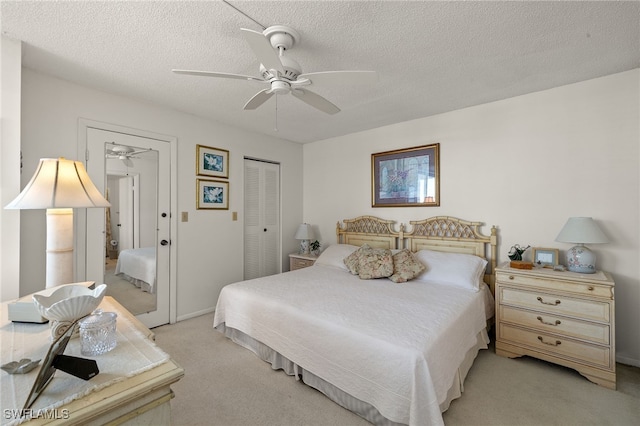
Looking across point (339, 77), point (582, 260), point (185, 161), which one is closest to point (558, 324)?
point (582, 260)

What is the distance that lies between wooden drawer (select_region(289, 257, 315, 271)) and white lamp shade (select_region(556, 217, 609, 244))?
2.94 m

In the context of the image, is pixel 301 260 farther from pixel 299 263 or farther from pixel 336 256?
pixel 336 256

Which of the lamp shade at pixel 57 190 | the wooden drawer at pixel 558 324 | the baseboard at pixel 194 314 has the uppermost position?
the lamp shade at pixel 57 190

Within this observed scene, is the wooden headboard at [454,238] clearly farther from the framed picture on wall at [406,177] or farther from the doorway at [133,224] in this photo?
the doorway at [133,224]

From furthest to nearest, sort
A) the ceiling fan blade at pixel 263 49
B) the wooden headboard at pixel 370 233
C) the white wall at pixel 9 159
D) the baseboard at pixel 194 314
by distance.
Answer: the wooden headboard at pixel 370 233, the baseboard at pixel 194 314, the white wall at pixel 9 159, the ceiling fan blade at pixel 263 49

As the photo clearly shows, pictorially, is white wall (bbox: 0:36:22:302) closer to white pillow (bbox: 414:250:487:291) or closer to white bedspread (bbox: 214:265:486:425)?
white bedspread (bbox: 214:265:486:425)

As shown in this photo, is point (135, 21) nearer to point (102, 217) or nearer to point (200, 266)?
point (102, 217)

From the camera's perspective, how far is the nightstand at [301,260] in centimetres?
427

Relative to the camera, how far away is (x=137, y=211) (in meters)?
3.14

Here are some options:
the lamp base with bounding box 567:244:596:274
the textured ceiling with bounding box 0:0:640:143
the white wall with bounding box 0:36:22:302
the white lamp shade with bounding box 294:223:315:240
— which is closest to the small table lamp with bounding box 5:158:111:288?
the white wall with bounding box 0:36:22:302

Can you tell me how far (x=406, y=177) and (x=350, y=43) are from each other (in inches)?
84.9

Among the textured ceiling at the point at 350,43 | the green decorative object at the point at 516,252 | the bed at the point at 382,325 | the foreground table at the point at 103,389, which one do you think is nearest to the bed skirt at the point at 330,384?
the bed at the point at 382,325

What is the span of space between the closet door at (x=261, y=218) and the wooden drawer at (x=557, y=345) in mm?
3250

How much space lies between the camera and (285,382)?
7.43 ft
